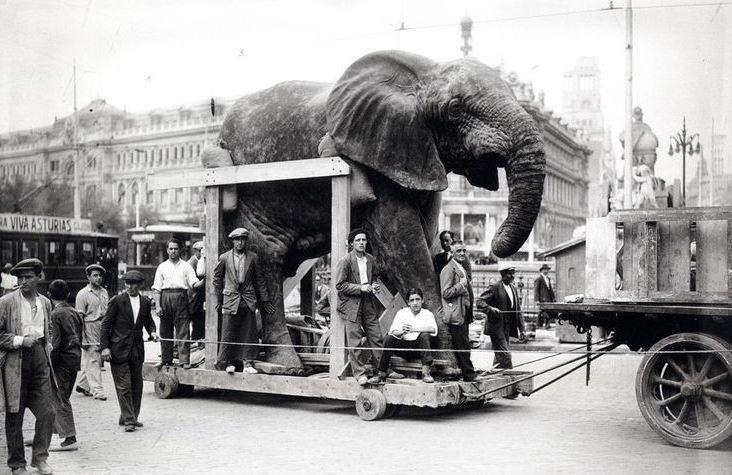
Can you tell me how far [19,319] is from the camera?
7.29 meters

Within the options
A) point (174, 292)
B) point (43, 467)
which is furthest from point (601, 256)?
point (174, 292)

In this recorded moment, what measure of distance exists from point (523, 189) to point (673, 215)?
60.5 inches

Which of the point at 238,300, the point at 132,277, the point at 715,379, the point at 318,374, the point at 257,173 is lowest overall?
the point at 318,374

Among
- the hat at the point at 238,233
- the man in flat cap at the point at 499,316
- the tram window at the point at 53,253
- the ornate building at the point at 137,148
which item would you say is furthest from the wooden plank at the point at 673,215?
the ornate building at the point at 137,148

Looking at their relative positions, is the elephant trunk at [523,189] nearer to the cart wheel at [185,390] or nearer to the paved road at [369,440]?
the paved road at [369,440]

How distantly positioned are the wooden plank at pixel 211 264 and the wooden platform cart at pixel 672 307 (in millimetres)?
4517

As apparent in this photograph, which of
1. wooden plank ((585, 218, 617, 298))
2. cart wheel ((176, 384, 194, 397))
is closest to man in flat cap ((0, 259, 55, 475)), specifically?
cart wheel ((176, 384, 194, 397))

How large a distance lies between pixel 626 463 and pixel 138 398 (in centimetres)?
488

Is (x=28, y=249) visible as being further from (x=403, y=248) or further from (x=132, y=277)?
(x=403, y=248)

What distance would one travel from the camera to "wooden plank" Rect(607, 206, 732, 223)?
786 cm

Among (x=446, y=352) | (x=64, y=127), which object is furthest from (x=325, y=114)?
(x=64, y=127)

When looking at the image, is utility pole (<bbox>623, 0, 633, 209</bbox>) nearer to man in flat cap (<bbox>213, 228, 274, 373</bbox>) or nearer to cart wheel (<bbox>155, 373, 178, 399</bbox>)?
man in flat cap (<bbox>213, 228, 274, 373</bbox>)

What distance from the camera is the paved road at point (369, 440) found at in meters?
7.27

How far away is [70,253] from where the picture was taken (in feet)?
92.3
